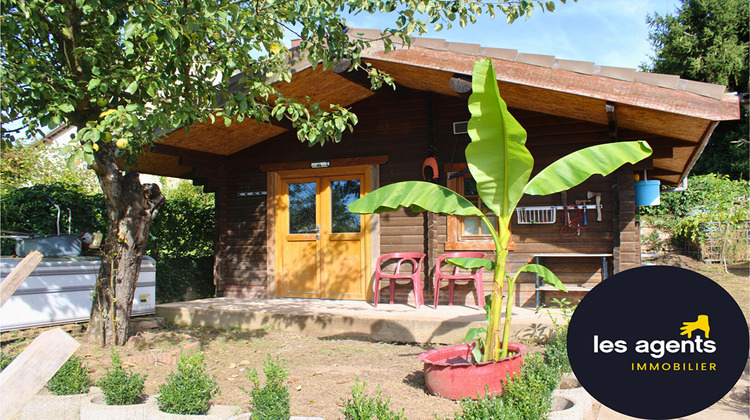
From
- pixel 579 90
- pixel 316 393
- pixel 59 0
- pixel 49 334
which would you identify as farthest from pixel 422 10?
pixel 49 334

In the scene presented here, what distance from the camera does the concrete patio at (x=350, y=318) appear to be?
5551 millimetres

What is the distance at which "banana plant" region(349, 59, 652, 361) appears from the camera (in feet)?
10.9

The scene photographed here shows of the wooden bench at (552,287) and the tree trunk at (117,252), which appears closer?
the tree trunk at (117,252)

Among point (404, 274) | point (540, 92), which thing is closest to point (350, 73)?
point (540, 92)

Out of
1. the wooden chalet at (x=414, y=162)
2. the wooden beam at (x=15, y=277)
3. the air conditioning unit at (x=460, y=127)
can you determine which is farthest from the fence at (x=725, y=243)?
the wooden beam at (x=15, y=277)

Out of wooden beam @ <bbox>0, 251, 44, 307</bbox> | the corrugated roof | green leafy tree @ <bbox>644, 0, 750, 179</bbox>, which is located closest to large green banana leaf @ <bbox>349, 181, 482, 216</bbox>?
the corrugated roof

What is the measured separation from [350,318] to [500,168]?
125 inches

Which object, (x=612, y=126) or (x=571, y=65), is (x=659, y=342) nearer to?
(x=571, y=65)

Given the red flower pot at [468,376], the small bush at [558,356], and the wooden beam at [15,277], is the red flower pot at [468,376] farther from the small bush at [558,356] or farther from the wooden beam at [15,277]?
the wooden beam at [15,277]

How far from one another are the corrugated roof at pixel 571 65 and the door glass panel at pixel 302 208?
2.72 m

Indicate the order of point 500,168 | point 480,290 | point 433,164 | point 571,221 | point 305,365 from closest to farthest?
1. point 500,168
2. point 305,365
3. point 571,221
4. point 480,290
5. point 433,164

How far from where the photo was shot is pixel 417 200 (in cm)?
370

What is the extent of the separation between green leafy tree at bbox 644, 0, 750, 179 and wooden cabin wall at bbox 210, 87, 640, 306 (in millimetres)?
14997

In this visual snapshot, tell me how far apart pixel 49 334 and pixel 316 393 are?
273 cm
